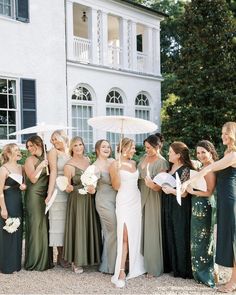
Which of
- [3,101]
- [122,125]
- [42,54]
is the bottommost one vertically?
[122,125]

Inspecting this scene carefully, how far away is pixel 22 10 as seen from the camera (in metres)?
13.1

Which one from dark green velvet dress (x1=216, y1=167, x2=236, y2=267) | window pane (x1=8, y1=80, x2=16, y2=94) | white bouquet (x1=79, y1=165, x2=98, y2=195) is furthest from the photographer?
window pane (x1=8, y1=80, x2=16, y2=94)

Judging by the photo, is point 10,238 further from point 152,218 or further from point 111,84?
point 111,84

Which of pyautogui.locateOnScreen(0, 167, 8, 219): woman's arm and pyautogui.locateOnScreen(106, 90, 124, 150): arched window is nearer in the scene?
pyautogui.locateOnScreen(0, 167, 8, 219): woman's arm

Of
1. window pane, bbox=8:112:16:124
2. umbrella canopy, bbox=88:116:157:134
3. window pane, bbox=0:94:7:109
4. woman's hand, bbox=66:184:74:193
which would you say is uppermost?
window pane, bbox=0:94:7:109

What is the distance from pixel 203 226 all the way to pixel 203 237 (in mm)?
133

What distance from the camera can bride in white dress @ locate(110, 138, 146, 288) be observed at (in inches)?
216

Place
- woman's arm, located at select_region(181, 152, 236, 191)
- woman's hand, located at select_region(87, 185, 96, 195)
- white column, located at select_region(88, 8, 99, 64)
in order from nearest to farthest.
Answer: woman's arm, located at select_region(181, 152, 236, 191) < woman's hand, located at select_region(87, 185, 96, 195) < white column, located at select_region(88, 8, 99, 64)

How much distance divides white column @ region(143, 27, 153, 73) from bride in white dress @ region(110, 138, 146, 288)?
1366cm

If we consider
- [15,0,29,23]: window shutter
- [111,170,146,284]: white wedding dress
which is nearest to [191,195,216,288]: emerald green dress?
[111,170,146,284]: white wedding dress

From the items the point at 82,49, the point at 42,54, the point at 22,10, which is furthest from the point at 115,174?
the point at 82,49

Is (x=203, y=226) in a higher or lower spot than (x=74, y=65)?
lower

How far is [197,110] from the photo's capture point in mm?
16969

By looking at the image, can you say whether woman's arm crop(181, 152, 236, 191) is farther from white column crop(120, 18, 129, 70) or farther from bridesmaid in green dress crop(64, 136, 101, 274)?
white column crop(120, 18, 129, 70)
